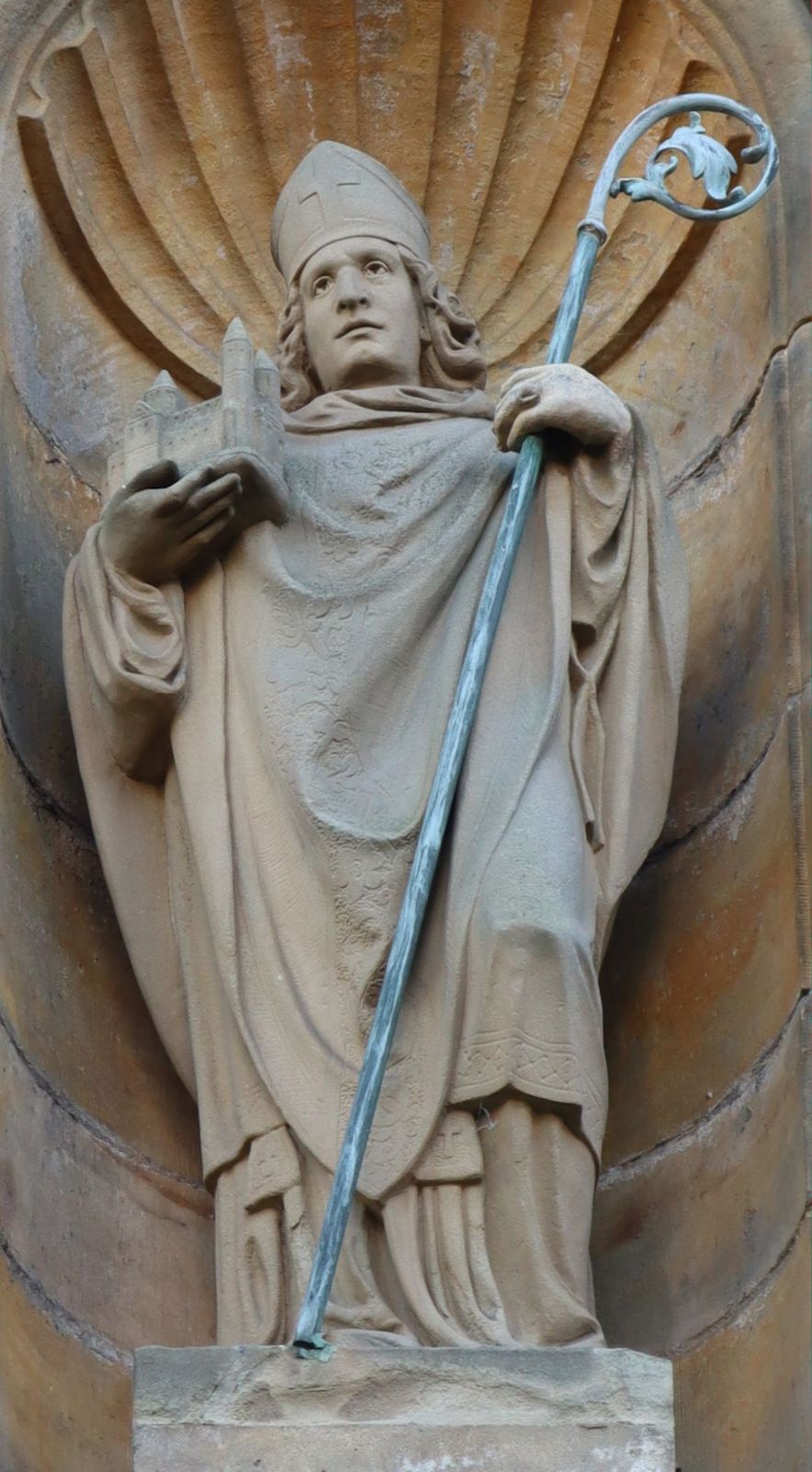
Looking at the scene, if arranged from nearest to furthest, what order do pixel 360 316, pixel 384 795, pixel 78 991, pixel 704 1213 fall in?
pixel 384 795
pixel 704 1213
pixel 78 991
pixel 360 316

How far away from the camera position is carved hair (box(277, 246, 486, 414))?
22.6 ft


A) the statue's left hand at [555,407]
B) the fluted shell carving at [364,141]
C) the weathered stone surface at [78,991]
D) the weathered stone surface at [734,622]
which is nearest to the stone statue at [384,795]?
the statue's left hand at [555,407]

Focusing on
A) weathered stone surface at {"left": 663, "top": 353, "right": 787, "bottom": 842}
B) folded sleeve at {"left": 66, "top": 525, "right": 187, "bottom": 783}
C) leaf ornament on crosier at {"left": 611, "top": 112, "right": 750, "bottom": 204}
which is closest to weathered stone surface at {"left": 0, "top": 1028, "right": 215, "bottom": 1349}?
folded sleeve at {"left": 66, "top": 525, "right": 187, "bottom": 783}

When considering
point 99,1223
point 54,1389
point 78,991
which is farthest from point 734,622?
point 54,1389

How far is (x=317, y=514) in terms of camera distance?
21.3 feet

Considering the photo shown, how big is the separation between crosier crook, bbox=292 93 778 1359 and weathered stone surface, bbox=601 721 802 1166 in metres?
0.75

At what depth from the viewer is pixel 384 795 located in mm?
6125

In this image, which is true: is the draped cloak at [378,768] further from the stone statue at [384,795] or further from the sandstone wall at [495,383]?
the sandstone wall at [495,383]

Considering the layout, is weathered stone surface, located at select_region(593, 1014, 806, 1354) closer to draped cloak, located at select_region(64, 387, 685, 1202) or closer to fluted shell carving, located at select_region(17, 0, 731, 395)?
draped cloak, located at select_region(64, 387, 685, 1202)

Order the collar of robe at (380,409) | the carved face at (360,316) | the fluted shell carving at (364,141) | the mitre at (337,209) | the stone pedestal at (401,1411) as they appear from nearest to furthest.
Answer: the stone pedestal at (401,1411)
the collar of robe at (380,409)
the carved face at (360,316)
the mitre at (337,209)
the fluted shell carving at (364,141)

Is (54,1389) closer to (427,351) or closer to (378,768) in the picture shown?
(378,768)

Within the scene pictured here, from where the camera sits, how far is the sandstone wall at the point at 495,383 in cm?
627

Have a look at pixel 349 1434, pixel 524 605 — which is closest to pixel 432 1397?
pixel 349 1434

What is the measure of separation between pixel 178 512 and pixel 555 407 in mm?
618
